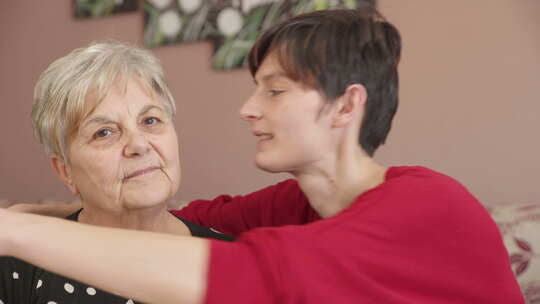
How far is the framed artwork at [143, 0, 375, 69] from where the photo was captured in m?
2.50

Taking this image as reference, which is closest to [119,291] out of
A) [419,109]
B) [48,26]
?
[419,109]

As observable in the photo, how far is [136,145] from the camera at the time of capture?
127 centimetres

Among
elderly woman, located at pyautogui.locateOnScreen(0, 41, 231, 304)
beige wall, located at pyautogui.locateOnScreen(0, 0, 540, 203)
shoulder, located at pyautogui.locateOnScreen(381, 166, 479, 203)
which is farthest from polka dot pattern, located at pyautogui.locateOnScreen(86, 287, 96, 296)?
beige wall, located at pyautogui.locateOnScreen(0, 0, 540, 203)

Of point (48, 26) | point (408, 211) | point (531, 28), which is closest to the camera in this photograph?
point (408, 211)

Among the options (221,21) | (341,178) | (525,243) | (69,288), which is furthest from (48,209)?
(525,243)

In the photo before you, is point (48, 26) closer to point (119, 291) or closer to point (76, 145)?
point (76, 145)

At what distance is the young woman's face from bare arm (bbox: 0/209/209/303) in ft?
1.27

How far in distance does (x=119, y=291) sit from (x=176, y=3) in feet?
6.96

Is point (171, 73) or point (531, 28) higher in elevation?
point (531, 28)

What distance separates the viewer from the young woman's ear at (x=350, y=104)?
1.17m

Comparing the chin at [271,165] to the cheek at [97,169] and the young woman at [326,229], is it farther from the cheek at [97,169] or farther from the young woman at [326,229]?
the cheek at [97,169]

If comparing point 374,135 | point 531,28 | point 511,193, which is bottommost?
point 511,193

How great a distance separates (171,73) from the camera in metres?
2.79

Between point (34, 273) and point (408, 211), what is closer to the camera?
point (408, 211)
